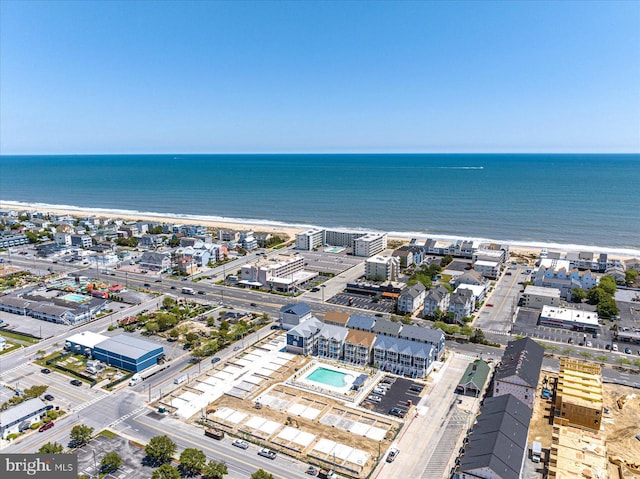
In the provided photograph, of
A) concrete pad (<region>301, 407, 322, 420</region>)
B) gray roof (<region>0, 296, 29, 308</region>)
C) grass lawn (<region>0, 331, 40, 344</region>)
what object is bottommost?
concrete pad (<region>301, 407, 322, 420</region>)

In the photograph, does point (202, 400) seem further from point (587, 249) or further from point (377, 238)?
point (587, 249)

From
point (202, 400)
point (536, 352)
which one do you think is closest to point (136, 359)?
point (202, 400)

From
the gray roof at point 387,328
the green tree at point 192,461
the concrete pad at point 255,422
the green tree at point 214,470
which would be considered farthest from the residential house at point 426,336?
the green tree at point 192,461

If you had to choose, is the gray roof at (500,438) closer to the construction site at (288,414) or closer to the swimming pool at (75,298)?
the construction site at (288,414)

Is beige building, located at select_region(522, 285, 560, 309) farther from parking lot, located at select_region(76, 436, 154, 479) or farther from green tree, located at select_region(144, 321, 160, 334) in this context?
parking lot, located at select_region(76, 436, 154, 479)

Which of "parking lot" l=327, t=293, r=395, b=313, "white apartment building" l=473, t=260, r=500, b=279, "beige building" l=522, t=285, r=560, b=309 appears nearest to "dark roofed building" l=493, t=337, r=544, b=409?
"parking lot" l=327, t=293, r=395, b=313
